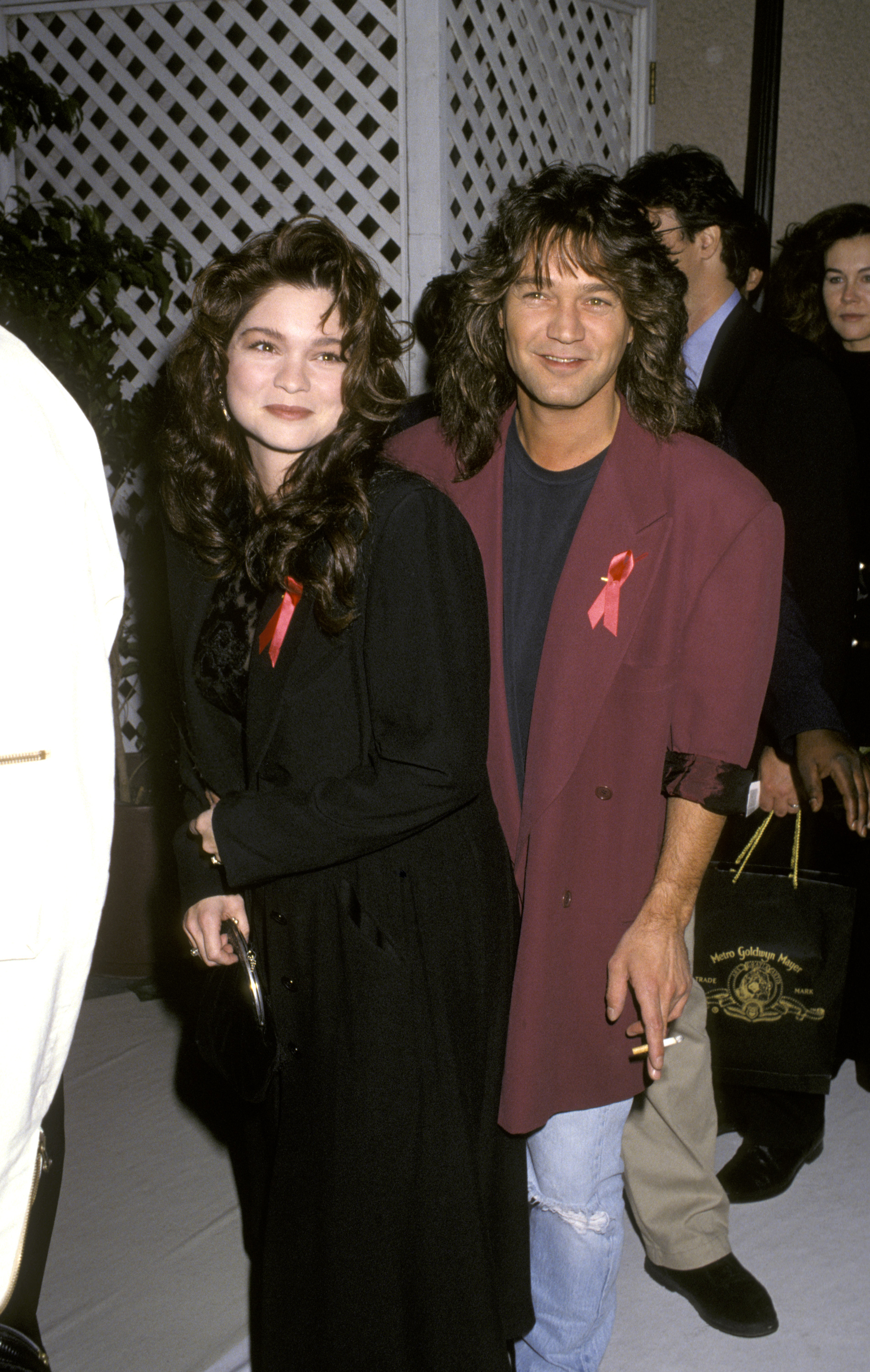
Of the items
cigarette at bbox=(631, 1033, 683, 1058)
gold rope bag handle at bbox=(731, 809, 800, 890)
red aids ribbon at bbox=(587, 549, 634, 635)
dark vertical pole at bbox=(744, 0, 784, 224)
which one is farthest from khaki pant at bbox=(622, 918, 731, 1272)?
dark vertical pole at bbox=(744, 0, 784, 224)

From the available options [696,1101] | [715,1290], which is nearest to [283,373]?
[696,1101]

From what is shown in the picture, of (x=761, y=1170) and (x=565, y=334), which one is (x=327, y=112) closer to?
(x=565, y=334)

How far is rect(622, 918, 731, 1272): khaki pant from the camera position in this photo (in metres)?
2.24

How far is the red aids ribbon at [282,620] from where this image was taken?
156cm

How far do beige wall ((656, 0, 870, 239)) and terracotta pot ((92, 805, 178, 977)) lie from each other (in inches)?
160

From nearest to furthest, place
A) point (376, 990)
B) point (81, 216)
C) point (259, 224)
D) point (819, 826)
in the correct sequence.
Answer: point (376, 990)
point (819, 826)
point (81, 216)
point (259, 224)

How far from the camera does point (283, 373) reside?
5.37 feet

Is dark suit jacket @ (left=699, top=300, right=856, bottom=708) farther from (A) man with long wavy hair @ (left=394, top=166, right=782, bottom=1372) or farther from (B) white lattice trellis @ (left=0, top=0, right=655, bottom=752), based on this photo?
(B) white lattice trellis @ (left=0, top=0, right=655, bottom=752)

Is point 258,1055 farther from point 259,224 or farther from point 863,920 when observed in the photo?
point 259,224

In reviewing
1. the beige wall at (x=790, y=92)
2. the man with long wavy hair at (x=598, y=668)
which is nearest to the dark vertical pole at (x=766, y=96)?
the beige wall at (x=790, y=92)

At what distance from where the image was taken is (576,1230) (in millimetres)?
1854

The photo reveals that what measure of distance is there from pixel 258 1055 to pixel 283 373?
3.31 ft

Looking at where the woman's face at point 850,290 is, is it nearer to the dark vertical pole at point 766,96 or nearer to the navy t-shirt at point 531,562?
the dark vertical pole at point 766,96

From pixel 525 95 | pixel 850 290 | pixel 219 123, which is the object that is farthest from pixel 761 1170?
pixel 219 123
